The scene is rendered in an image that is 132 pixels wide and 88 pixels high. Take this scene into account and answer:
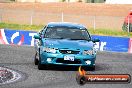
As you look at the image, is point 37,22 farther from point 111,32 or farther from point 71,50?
point 71,50

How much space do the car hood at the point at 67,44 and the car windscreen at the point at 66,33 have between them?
1.39 feet

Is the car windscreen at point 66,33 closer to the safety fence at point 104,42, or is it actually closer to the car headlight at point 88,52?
the car headlight at point 88,52

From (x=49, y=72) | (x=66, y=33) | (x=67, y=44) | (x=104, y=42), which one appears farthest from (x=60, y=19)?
(x=49, y=72)

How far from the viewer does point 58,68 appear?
1374cm

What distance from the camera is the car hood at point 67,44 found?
12.6 meters

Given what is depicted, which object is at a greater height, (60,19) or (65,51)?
(65,51)

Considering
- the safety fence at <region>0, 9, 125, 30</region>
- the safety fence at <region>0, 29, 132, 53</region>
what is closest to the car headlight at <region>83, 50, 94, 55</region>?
the safety fence at <region>0, 29, 132, 53</region>

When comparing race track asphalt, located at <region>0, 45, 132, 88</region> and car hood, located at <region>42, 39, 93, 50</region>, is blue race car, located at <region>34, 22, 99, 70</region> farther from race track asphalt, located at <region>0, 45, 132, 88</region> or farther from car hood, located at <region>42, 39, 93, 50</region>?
race track asphalt, located at <region>0, 45, 132, 88</region>

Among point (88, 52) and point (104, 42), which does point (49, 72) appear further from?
point (104, 42)

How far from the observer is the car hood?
Answer: 12641 millimetres

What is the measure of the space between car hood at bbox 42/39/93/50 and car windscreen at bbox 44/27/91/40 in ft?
1.39

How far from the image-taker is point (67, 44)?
12750 mm

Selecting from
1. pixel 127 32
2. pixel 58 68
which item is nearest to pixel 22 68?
pixel 58 68

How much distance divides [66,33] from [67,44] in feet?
4.34
